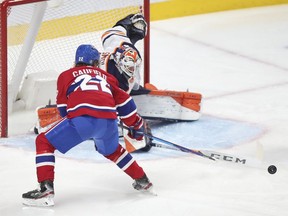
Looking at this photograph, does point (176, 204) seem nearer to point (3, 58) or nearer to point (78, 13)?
point (3, 58)

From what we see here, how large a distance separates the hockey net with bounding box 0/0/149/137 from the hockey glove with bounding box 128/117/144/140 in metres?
0.92

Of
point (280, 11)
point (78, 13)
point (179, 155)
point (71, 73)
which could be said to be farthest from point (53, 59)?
point (280, 11)

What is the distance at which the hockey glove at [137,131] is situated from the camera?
380 centimetres

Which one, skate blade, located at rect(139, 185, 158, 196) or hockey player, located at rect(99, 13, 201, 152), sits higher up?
hockey player, located at rect(99, 13, 201, 152)

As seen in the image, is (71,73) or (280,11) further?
(280,11)

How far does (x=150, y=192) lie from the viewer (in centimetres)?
375

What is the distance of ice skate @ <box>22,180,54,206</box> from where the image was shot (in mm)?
3582

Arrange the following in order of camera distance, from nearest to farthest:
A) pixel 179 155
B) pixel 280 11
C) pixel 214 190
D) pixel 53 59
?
1. pixel 214 190
2. pixel 179 155
3. pixel 53 59
4. pixel 280 11

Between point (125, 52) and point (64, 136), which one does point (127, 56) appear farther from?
point (64, 136)

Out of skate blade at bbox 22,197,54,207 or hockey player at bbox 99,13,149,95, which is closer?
skate blade at bbox 22,197,54,207

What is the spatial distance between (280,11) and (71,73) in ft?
13.9

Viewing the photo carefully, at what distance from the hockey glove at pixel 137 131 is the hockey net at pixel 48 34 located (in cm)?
92

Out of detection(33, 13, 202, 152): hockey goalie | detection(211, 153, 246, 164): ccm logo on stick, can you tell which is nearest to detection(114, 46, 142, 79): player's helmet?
detection(33, 13, 202, 152): hockey goalie

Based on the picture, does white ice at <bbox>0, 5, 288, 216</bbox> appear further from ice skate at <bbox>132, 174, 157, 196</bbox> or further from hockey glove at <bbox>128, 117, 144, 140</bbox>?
hockey glove at <bbox>128, 117, 144, 140</bbox>
